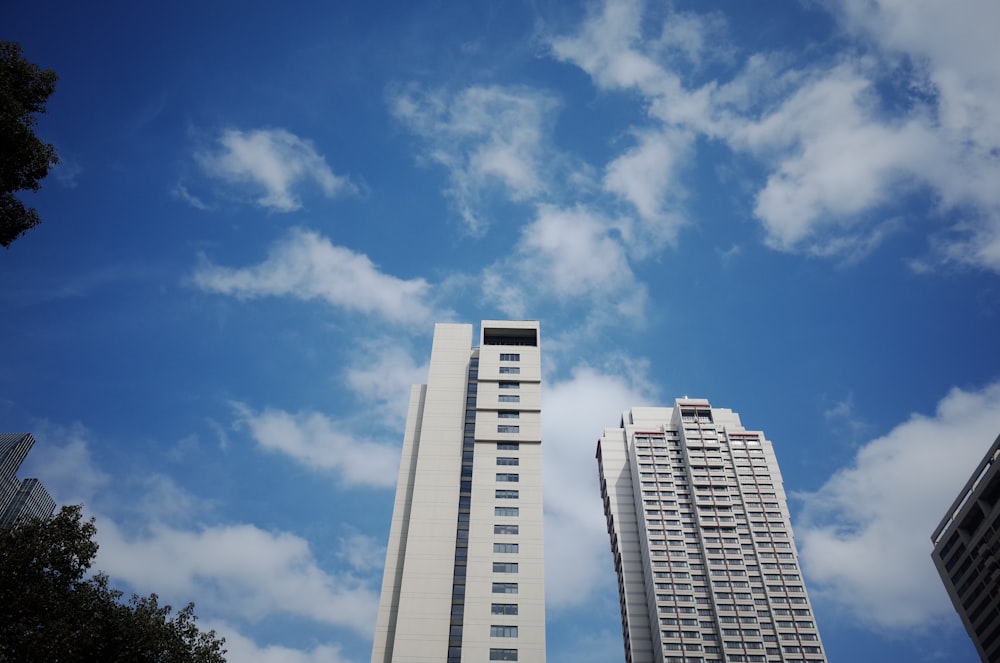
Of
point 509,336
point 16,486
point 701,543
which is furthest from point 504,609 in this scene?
point 16,486

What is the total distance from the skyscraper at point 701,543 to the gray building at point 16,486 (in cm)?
10848

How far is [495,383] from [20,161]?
55.5m

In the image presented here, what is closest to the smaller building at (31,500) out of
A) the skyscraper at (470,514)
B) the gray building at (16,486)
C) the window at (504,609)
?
the gray building at (16,486)

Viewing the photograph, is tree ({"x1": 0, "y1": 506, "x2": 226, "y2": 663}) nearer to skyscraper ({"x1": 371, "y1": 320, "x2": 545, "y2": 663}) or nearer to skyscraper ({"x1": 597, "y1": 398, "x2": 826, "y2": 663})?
skyscraper ({"x1": 371, "y1": 320, "x2": 545, "y2": 663})

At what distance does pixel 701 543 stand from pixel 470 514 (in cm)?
6554

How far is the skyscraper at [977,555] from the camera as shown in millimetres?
73375

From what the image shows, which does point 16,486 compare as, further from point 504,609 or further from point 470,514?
point 504,609

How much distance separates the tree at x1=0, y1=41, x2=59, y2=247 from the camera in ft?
65.1

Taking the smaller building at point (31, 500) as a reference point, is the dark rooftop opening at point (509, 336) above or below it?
below

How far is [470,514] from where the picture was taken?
204 ft

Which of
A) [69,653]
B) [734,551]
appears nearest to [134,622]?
[69,653]

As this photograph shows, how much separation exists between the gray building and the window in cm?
9960

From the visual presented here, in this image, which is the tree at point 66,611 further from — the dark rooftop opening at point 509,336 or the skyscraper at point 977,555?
the skyscraper at point 977,555

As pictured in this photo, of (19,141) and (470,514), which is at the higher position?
(470,514)
